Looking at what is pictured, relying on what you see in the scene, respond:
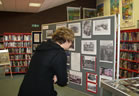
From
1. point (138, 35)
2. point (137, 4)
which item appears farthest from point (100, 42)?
point (137, 4)

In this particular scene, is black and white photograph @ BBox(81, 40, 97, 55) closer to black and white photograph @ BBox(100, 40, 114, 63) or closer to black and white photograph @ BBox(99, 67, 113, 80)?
black and white photograph @ BBox(100, 40, 114, 63)

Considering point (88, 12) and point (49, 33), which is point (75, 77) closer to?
point (49, 33)

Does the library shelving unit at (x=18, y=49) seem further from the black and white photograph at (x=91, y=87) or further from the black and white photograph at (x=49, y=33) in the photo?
the black and white photograph at (x=91, y=87)

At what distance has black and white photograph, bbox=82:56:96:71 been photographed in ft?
9.45

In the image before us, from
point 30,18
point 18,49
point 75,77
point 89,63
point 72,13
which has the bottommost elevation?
point 75,77

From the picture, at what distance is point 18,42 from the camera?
6477 millimetres

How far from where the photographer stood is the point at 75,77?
3.30m

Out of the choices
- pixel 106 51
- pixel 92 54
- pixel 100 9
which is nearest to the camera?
pixel 106 51

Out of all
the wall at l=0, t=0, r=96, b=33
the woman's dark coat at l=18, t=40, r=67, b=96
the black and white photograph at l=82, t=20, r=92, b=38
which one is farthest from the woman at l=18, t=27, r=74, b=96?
the wall at l=0, t=0, r=96, b=33

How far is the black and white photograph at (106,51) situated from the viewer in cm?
256

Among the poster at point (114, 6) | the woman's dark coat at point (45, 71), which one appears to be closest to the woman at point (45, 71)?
the woman's dark coat at point (45, 71)

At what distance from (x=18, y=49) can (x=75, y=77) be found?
411cm

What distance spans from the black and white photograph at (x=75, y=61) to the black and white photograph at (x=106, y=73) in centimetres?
58

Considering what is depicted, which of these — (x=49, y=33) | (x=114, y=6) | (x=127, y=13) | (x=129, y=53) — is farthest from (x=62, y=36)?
(x=114, y=6)
